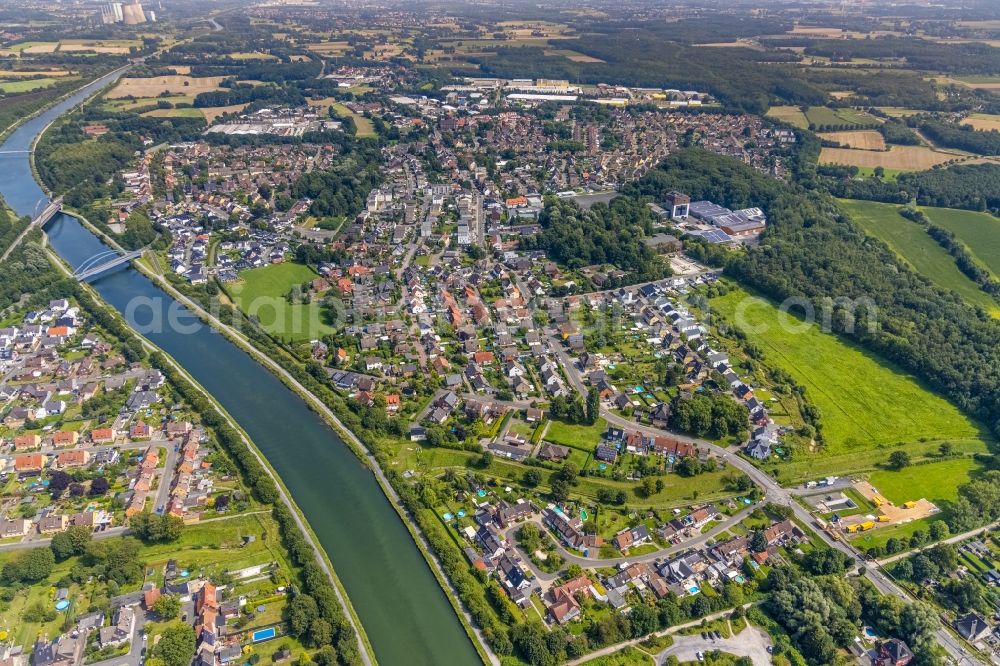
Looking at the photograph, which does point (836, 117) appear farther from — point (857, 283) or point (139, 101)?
point (139, 101)

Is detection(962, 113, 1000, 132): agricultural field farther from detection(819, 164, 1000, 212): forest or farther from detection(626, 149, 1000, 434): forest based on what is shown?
detection(626, 149, 1000, 434): forest

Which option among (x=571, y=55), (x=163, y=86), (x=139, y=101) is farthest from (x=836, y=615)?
(x=571, y=55)

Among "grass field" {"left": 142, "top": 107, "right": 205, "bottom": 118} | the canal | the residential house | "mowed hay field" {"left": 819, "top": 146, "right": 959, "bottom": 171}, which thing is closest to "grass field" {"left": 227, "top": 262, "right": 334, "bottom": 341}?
the canal

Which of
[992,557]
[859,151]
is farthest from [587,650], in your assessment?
[859,151]

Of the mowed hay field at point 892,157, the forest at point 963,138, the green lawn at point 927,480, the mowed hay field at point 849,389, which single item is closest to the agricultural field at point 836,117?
the forest at point 963,138

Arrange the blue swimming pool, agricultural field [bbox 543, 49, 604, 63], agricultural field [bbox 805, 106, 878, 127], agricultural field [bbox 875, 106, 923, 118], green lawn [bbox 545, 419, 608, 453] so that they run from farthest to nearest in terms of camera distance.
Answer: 1. agricultural field [bbox 543, 49, 604, 63]
2. agricultural field [bbox 875, 106, 923, 118]
3. agricultural field [bbox 805, 106, 878, 127]
4. green lawn [bbox 545, 419, 608, 453]
5. the blue swimming pool

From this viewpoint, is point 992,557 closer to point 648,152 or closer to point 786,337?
point 786,337

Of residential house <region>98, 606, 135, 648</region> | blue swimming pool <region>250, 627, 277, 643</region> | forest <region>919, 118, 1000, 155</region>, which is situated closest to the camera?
residential house <region>98, 606, 135, 648</region>
